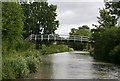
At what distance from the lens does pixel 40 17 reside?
6875cm

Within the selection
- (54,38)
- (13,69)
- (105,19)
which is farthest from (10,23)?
(54,38)

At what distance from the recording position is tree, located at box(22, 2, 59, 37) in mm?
67500

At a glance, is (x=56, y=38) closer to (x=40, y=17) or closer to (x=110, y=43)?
(x=40, y=17)

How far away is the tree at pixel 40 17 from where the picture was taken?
67500 millimetres

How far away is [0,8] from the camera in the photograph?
73.6ft

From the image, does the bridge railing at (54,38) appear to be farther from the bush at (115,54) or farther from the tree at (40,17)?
the bush at (115,54)

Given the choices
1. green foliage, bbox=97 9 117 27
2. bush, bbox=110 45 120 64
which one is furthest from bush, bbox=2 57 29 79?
green foliage, bbox=97 9 117 27

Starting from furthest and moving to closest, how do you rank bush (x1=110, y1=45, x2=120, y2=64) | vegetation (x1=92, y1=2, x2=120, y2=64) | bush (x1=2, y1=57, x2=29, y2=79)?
vegetation (x1=92, y1=2, x2=120, y2=64) < bush (x1=110, y1=45, x2=120, y2=64) < bush (x1=2, y1=57, x2=29, y2=79)

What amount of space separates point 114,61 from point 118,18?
7402mm

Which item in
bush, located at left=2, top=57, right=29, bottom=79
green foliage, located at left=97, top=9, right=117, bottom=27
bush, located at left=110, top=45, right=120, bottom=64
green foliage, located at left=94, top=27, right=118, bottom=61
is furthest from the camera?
green foliage, located at left=97, top=9, right=117, bottom=27

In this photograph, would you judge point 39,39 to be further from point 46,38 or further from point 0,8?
point 0,8

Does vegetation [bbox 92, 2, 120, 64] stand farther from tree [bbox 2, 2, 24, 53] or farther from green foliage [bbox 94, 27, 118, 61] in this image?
tree [bbox 2, 2, 24, 53]

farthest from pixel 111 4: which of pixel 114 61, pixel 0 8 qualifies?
pixel 0 8

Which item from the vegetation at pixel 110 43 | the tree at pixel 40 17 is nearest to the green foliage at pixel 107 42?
the vegetation at pixel 110 43
